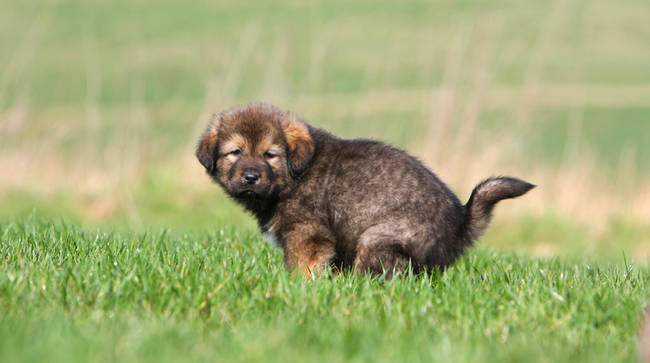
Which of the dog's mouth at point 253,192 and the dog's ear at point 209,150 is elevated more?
the dog's ear at point 209,150

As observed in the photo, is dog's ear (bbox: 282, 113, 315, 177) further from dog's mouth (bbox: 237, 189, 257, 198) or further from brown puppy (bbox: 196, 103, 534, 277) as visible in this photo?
dog's mouth (bbox: 237, 189, 257, 198)

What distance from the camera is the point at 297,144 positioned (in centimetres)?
543

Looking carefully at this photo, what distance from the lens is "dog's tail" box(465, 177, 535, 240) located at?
4.94m

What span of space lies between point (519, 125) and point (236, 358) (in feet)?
28.6

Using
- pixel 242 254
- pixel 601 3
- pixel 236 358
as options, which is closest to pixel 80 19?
pixel 601 3

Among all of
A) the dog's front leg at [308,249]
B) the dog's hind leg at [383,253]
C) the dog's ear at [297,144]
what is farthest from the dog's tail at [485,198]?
the dog's ear at [297,144]

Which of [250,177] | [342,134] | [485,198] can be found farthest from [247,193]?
[342,134]

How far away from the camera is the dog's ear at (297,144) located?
5.34 meters

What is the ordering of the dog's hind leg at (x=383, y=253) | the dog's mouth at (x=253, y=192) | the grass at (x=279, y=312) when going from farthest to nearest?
the dog's mouth at (x=253, y=192), the dog's hind leg at (x=383, y=253), the grass at (x=279, y=312)

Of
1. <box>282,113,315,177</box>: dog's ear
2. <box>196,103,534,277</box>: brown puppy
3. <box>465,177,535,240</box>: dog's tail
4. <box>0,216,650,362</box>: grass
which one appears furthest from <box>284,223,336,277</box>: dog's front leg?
<box>465,177,535,240</box>: dog's tail

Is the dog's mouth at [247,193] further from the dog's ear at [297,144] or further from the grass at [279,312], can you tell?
the grass at [279,312]

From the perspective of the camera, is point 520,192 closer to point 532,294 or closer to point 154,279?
point 532,294

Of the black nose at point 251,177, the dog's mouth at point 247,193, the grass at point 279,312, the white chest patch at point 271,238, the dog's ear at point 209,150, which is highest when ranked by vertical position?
the dog's ear at point 209,150

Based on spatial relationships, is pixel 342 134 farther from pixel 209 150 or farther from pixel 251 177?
pixel 251 177
